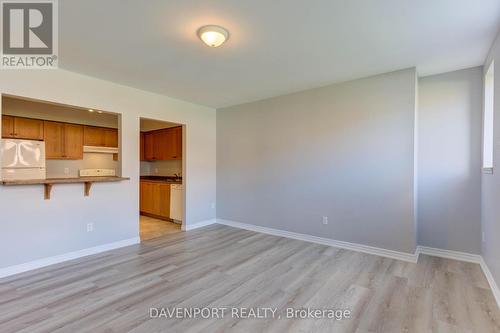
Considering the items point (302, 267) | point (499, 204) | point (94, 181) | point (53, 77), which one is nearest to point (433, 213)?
point (499, 204)

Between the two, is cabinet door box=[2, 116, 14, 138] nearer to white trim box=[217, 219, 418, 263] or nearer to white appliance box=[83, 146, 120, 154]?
white appliance box=[83, 146, 120, 154]

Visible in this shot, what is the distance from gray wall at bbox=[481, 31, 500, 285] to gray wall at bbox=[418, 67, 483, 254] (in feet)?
1.22

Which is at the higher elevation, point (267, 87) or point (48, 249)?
point (267, 87)

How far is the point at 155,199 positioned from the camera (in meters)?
5.79

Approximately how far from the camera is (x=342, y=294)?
7.86 feet

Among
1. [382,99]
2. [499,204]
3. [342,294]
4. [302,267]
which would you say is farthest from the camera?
[382,99]

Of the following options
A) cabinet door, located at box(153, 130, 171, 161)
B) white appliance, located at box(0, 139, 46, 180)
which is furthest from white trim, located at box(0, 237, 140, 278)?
cabinet door, located at box(153, 130, 171, 161)

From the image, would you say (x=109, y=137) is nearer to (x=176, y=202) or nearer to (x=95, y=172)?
(x=95, y=172)

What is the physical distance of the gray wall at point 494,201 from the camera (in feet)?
7.47

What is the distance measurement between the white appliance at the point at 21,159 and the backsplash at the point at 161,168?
302 cm

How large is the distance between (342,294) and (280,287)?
60cm

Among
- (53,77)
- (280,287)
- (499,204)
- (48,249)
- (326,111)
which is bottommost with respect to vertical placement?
(280,287)

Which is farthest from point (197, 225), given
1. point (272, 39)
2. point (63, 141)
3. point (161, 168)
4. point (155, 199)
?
point (272, 39)

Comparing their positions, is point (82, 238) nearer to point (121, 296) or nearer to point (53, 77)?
point (121, 296)
